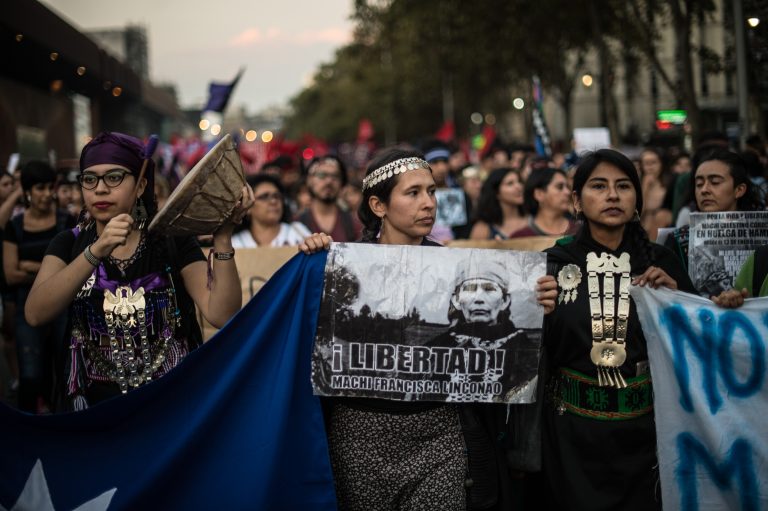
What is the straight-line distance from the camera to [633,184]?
368 centimetres

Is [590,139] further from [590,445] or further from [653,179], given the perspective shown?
[590,445]

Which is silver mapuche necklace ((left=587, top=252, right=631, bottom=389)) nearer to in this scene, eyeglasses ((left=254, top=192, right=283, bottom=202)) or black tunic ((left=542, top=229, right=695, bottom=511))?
black tunic ((left=542, top=229, right=695, bottom=511))

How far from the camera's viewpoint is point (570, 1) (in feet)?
88.4

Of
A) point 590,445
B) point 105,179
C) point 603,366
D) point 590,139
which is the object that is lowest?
point 590,445

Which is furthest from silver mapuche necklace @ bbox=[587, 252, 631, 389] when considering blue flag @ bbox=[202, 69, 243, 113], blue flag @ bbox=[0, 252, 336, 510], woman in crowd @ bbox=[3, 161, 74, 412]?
blue flag @ bbox=[202, 69, 243, 113]

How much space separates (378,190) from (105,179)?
1127 millimetres

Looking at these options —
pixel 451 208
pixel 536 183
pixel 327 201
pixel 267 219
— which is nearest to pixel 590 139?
pixel 451 208

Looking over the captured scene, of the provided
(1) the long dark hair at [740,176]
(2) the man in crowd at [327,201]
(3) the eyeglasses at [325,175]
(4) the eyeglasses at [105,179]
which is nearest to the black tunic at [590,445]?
(1) the long dark hair at [740,176]

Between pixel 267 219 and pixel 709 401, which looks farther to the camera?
pixel 267 219

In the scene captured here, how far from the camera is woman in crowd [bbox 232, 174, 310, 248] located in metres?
6.78

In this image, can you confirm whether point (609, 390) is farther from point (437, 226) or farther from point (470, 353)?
point (437, 226)

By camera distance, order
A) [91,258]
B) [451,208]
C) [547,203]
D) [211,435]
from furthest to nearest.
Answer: [451,208] < [547,203] < [211,435] < [91,258]

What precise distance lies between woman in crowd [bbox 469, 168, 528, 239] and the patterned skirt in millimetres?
4517

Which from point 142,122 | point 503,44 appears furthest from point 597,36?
point 142,122
